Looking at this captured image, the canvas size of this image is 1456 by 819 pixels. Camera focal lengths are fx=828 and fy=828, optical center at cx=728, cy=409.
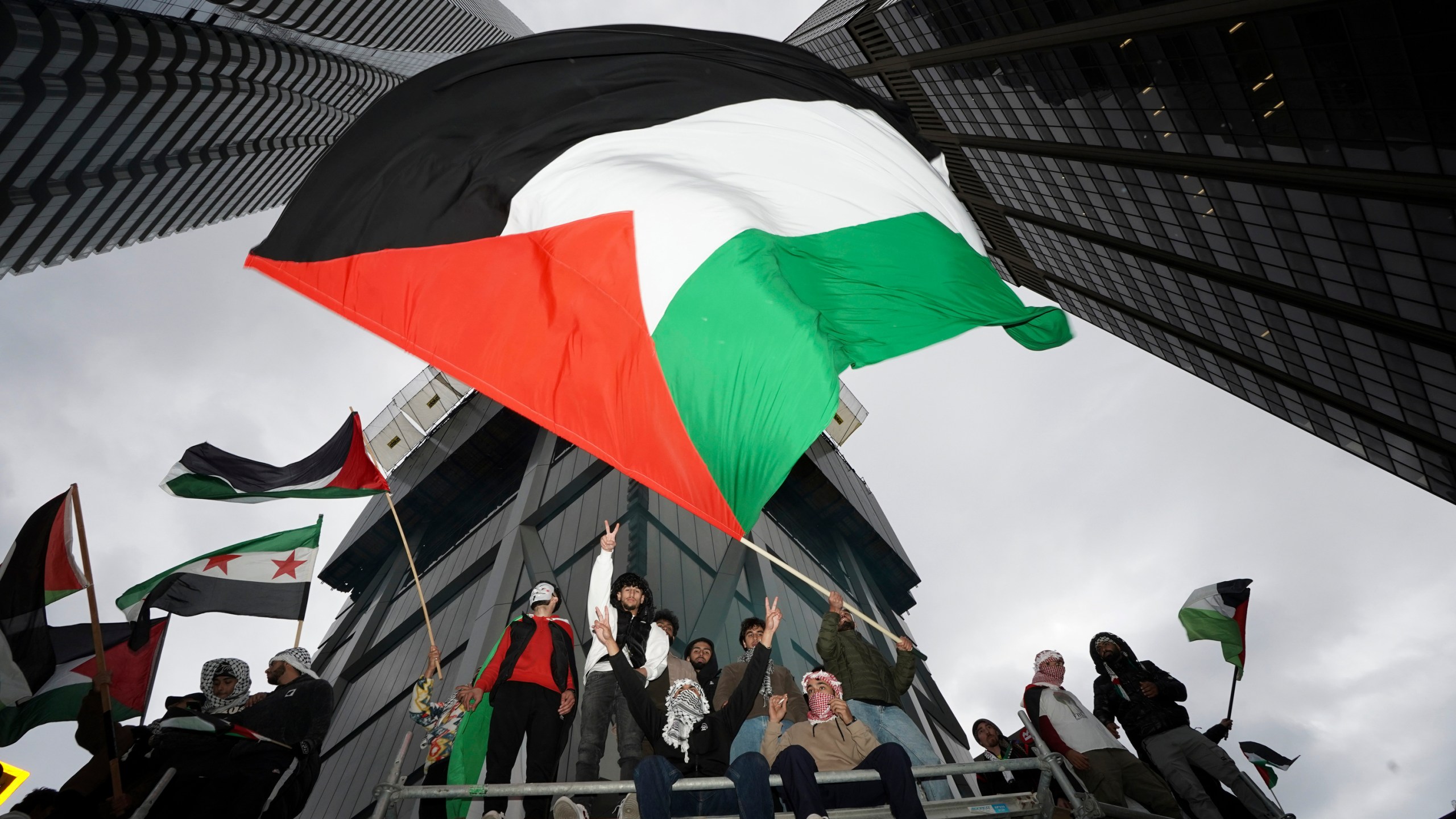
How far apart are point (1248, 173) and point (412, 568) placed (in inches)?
1284

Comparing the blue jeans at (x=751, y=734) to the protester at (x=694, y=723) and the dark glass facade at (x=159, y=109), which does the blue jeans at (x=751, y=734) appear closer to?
the protester at (x=694, y=723)

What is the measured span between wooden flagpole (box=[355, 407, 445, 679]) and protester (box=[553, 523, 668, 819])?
1325 mm

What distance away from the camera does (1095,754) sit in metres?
7.06

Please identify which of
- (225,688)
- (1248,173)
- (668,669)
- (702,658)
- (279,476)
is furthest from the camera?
(1248,173)

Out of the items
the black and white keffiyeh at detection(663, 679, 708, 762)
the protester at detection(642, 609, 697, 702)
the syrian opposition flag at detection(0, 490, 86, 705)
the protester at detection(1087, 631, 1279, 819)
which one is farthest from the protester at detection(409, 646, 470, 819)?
the protester at detection(1087, 631, 1279, 819)

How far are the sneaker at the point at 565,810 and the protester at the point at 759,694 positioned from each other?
5.66 ft

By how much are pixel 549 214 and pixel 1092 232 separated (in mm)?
45815

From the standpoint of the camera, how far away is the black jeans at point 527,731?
6078 mm

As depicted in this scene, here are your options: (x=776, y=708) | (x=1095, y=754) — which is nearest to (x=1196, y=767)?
(x=1095, y=754)

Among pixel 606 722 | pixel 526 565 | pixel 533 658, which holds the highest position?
pixel 526 565

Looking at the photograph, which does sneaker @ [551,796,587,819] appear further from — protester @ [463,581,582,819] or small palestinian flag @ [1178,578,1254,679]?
small palestinian flag @ [1178,578,1254,679]

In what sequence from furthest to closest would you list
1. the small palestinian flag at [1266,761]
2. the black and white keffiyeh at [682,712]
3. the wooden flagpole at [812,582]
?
the small palestinian flag at [1266,761]
the black and white keffiyeh at [682,712]
the wooden flagpole at [812,582]

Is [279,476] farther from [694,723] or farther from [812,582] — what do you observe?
[812,582]

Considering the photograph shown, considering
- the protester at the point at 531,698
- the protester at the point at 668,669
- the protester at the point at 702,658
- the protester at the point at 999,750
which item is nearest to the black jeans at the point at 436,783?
the protester at the point at 531,698
